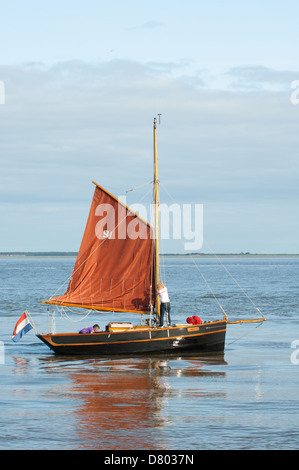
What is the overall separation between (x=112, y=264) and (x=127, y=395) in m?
12.1

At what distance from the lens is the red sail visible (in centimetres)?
3497

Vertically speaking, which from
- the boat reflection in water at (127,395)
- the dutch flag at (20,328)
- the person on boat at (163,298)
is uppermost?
the person on boat at (163,298)

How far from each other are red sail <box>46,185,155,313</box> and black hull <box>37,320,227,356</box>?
199cm

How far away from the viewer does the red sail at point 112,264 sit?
35.0m

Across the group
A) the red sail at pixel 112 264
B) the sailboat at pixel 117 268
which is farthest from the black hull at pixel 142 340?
the red sail at pixel 112 264

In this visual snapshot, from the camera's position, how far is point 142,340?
33156 millimetres

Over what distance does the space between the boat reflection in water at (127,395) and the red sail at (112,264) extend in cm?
325

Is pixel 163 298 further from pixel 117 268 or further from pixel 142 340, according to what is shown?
pixel 117 268

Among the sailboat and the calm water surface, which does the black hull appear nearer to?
the sailboat

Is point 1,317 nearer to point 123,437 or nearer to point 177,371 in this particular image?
point 177,371

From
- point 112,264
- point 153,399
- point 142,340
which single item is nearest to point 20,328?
point 112,264

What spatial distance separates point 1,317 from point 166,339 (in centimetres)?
2210

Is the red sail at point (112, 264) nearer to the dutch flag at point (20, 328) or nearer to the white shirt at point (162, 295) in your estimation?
the white shirt at point (162, 295)
